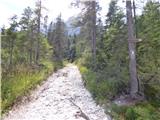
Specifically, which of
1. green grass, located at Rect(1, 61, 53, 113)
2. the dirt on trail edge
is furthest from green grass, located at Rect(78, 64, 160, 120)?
green grass, located at Rect(1, 61, 53, 113)

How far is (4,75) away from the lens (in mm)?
10188

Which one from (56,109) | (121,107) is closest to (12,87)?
(56,109)

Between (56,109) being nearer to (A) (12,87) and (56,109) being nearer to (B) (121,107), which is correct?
(A) (12,87)

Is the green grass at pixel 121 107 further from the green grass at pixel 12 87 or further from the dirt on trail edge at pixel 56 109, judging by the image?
the green grass at pixel 12 87

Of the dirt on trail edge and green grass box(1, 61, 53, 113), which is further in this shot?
green grass box(1, 61, 53, 113)

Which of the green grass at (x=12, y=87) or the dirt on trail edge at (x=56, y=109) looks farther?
the green grass at (x=12, y=87)

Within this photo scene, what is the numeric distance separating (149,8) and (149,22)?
159cm

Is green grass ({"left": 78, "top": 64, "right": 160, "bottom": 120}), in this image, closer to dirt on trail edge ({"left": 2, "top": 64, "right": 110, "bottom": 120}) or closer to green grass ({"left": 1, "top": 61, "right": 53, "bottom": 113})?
dirt on trail edge ({"left": 2, "top": 64, "right": 110, "bottom": 120})

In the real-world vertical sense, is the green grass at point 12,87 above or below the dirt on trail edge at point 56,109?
above

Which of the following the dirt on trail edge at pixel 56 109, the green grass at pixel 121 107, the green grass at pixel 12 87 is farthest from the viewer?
the green grass at pixel 12 87

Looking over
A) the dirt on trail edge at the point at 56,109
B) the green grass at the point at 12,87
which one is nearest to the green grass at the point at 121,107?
the dirt on trail edge at the point at 56,109

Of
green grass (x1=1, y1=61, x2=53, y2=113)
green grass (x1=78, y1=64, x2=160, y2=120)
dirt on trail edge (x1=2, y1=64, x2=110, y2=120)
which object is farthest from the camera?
green grass (x1=1, y1=61, x2=53, y2=113)

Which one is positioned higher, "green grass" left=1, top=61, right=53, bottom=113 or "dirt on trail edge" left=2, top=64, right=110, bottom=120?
"green grass" left=1, top=61, right=53, bottom=113

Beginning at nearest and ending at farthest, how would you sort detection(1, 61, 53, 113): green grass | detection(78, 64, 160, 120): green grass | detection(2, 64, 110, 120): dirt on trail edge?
1. detection(2, 64, 110, 120): dirt on trail edge
2. detection(78, 64, 160, 120): green grass
3. detection(1, 61, 53, 113): green grass
